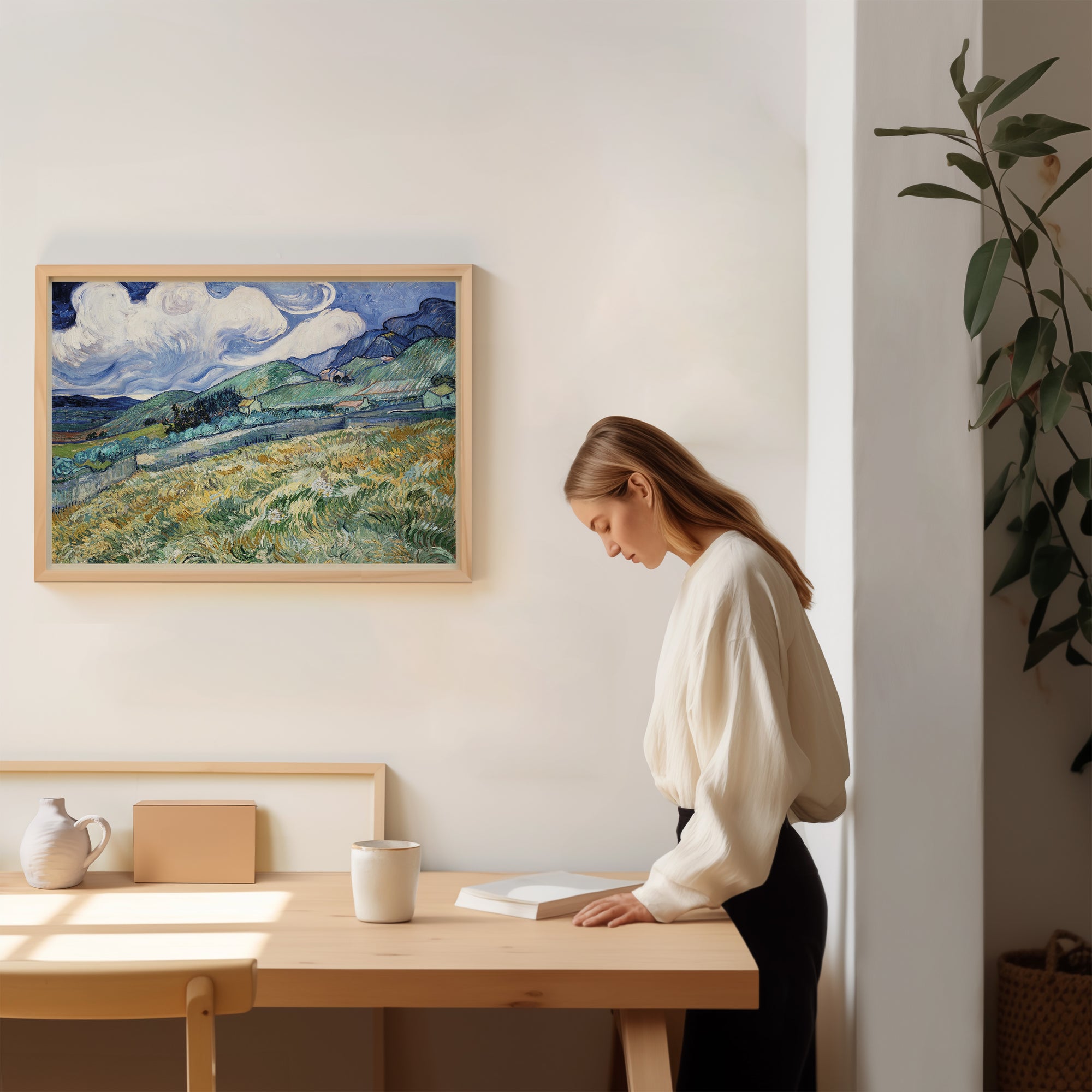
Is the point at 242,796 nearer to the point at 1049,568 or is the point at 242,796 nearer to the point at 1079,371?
the point at 1049,568

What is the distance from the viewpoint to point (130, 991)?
1.04m

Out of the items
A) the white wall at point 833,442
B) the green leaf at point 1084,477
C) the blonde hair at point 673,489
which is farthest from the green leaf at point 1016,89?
the blonde hair at point 673,489

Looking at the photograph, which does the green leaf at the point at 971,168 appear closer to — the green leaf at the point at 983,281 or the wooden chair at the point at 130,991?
the green leaf at the point at 983,281

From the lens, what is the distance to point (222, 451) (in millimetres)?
2072

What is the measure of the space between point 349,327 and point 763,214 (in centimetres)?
86

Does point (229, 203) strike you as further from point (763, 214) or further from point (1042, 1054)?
point (1042, 1054)

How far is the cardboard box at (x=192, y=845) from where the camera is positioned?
6.31ft

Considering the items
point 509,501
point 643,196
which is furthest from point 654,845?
point 643,196

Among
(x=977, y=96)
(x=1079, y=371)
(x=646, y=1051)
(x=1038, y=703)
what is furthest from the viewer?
(x=1038, y=703)

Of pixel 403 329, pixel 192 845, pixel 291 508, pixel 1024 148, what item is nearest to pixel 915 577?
pixel 1024 148

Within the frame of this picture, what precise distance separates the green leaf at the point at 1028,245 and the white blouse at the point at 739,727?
0.72 meters

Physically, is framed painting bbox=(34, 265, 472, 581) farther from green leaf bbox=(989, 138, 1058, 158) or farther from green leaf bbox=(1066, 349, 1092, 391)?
green leaf bbox=(1066, 349, 1092, 391)

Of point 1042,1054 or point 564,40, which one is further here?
point 564,40

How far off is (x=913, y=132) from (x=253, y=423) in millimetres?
1316
